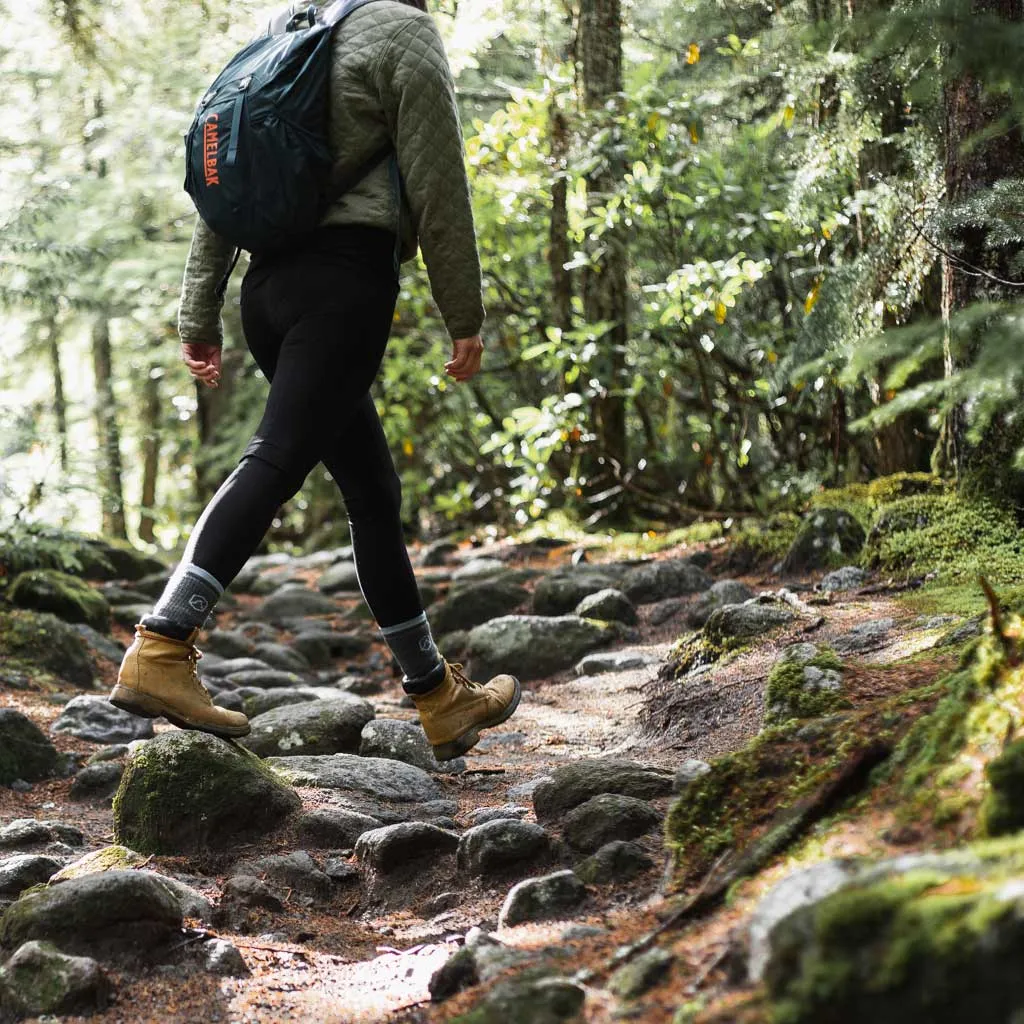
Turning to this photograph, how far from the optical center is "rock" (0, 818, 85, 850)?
3.37 metres

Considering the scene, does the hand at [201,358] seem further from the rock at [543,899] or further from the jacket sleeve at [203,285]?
the rock at [543,899]

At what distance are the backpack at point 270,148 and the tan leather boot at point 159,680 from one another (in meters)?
1.11

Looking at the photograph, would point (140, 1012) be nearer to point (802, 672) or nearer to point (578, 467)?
point (802, 672)

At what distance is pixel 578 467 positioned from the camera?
9867 mm

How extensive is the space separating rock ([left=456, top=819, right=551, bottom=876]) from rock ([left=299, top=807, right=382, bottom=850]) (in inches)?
20.6

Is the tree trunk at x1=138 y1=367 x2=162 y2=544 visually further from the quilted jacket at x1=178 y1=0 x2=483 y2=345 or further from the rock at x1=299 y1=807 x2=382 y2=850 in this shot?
the quilted jacket at x1=178 y1=0 x2=483 y2=345

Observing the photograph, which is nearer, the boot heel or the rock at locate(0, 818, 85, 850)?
the rock at locate(0, 818, 85, 850)

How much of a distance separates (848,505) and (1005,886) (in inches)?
191

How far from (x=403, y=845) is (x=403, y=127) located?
6.42 ft

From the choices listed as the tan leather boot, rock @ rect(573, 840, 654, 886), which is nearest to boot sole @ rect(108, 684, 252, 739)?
the tan leather boot

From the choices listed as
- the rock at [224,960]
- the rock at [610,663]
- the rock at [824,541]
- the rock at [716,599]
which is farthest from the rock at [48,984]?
the rock at [824,541]

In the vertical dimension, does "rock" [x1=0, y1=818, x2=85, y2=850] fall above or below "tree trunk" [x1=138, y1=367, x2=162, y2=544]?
above

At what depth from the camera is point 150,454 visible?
765 inches

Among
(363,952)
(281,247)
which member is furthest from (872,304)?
(363,952)
